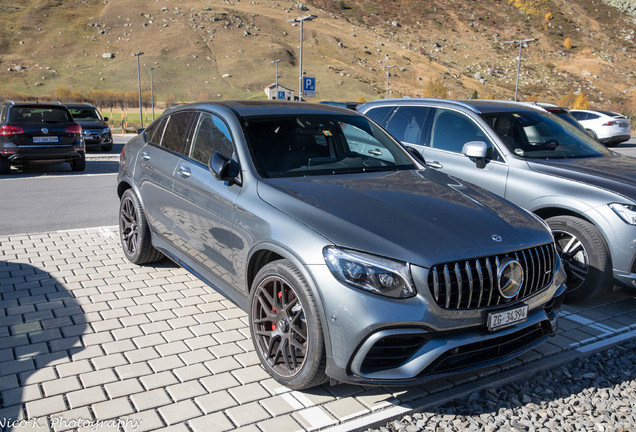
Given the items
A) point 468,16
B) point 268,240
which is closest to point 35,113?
point 268,240

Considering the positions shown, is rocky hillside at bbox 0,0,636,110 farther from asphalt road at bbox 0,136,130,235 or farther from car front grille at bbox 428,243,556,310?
car front grille at bbox 428,243,556,310

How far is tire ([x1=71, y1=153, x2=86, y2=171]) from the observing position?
44.3 ft

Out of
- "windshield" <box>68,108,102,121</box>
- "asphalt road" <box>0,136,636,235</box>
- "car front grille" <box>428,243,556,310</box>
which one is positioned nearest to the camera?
"car front grille" <box>428,243,556,310</box>

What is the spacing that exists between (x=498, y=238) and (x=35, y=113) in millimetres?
12322

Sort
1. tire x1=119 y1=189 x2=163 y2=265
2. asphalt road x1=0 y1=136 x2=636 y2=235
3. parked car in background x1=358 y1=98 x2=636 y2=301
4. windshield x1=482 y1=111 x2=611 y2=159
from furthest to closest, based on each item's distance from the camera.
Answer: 1. asphalt road x1=0 y1=136 x2=636 y2=235
2. windshield x1=482 y1=111 x2=611 y2=159
3. tire x1=119 y1=189 x2=163 y2=265
4. parked car in background x1=358 y1=98 x2=636 y2=301

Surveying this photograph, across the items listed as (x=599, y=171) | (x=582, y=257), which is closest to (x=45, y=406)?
(x=582, y=257)

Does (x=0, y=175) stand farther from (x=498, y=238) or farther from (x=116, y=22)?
(x=116, y=22)

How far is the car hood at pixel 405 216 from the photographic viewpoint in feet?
10.8

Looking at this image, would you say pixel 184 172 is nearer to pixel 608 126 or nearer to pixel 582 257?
pixel 582 257

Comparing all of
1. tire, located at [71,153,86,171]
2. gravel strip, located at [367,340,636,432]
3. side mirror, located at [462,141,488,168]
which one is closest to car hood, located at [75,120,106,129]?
tire, located at [71,153,86,171]

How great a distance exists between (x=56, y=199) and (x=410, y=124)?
6335 mm

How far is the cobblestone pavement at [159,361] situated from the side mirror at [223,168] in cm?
124

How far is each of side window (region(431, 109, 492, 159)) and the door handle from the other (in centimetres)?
320

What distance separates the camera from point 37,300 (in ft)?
16.5
